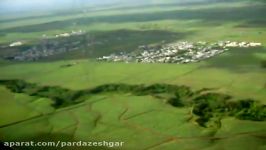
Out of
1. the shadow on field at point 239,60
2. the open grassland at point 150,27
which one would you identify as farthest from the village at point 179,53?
the open grassland at point 150,27

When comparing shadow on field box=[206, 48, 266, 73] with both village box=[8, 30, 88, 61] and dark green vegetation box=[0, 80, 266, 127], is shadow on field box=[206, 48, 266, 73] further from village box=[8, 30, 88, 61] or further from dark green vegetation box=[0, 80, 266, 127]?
village box=[8, 30, 88, 61]

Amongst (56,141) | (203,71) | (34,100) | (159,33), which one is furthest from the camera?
(159,33)

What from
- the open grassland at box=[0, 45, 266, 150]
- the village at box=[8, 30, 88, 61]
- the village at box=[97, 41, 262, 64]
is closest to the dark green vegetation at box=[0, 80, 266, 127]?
the open grassland at box=[0, 45, 266, 150]

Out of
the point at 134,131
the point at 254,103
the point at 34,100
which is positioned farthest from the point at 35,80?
the point at 254,103

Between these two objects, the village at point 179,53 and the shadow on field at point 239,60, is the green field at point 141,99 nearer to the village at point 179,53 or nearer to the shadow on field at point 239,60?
the shadow on field at point 239,60

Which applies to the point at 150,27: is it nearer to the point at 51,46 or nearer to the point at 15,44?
the point at 51,46

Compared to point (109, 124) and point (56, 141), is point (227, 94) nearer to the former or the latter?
point (109, 124)
